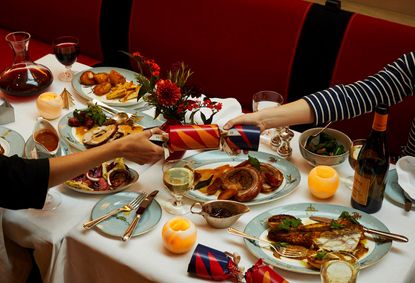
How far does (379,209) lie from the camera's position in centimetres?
145

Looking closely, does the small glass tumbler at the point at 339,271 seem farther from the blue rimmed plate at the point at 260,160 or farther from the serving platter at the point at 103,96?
the serving platter at the point at 103,96

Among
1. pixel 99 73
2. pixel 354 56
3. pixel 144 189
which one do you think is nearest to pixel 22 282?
pixel 144 189

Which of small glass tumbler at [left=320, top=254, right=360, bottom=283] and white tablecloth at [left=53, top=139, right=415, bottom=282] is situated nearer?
small glass tumbler at [left=320, top=254, right=360, bottom=283]

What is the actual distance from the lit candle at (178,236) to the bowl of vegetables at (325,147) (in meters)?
0.46

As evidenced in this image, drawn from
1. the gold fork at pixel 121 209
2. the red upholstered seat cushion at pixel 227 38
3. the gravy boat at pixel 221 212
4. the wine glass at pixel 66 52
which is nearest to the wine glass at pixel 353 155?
the gravy boat at pixel 221 212

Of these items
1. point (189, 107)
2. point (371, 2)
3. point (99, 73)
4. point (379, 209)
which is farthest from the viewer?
point (371, 2)

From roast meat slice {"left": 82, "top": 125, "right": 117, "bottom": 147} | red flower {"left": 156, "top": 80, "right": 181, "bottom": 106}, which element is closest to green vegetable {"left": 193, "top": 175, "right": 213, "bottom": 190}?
red flower {"left": 156, "top": 80, "right": 181, "bottom": 106}

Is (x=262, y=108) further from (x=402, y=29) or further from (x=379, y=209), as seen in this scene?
(x=402, y=29)

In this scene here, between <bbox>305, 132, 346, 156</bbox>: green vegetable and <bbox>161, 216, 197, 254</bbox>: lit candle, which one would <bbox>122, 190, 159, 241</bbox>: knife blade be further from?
<bbox>305, 132, 346, 156</bbox>: green vegetable

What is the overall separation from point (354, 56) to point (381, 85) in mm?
455

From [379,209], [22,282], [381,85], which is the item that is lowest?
[22,282]

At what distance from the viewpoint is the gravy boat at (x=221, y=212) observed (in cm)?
137

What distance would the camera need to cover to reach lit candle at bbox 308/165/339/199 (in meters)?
1.47

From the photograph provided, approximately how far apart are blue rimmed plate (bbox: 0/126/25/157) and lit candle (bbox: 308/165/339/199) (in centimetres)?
86
